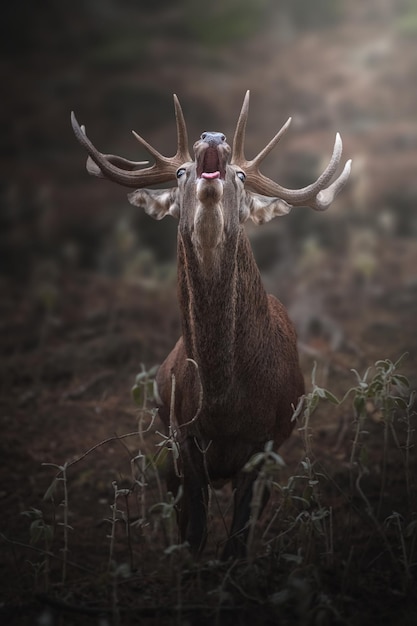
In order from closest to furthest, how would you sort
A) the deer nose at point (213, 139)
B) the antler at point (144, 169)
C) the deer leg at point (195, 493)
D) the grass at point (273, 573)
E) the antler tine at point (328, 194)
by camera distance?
the grass at point (273, 573) → the deer nose at point (213, 139) → the deer leg at point (195, 493) → the antler at point (144, 169) → the antler tine at point (328, 194)

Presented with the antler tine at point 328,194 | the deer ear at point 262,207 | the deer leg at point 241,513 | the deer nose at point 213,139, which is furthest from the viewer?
the antler tine at point 328,194

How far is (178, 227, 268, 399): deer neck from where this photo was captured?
3662 mm

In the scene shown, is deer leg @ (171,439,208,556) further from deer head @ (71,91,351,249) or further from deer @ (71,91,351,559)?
deer head @ (71,91,351,249)

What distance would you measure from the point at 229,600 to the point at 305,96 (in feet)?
44.3

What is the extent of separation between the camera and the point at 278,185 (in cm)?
426

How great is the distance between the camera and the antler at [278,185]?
13.3 ft

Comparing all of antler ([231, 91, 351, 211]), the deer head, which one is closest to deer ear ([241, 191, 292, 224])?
the deer head

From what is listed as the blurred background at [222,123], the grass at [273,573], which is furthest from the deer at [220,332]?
the blurred background at [222,123]

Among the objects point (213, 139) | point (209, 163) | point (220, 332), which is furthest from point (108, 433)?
point (213, 139)

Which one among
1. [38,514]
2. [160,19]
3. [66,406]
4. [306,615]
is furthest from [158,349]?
[160,19]

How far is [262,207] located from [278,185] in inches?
10.8

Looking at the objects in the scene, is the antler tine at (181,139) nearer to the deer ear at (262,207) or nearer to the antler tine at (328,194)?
the deer ear at (262,207)

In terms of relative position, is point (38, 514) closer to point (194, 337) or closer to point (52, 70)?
point (194, 337)

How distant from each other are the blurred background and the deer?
178 inches
